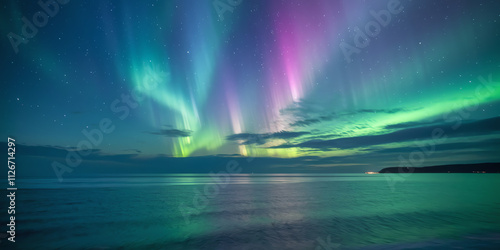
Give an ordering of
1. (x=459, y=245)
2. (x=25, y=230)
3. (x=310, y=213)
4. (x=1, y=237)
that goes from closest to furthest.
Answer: (x=459, y=245), (x=1, y=237), (x=25, y=230), (x=310, y=213)

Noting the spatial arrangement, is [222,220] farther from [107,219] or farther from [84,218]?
[84,218]

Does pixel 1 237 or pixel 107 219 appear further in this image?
pixel 107 219

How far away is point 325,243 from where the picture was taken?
10891mm

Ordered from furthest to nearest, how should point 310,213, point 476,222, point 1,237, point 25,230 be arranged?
point 310,213 → point 476,222 → point 25,230 → point 1,237

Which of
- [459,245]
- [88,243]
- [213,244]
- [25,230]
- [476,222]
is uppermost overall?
[25,230]

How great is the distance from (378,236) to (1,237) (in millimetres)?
17336

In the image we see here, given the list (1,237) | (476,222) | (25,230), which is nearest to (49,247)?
(1,237)

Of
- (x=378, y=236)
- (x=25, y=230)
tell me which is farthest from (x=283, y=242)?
(x=25, y=230)

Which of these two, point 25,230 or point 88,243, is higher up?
point 25,230

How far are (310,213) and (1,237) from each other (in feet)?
56.7

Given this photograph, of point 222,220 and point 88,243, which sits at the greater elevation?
point 88,243

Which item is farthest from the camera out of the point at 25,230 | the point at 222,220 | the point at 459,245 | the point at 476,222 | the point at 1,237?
the point at 222,220

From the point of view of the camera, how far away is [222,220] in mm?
16109

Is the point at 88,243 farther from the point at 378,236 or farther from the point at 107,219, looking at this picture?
the point at 378,236
